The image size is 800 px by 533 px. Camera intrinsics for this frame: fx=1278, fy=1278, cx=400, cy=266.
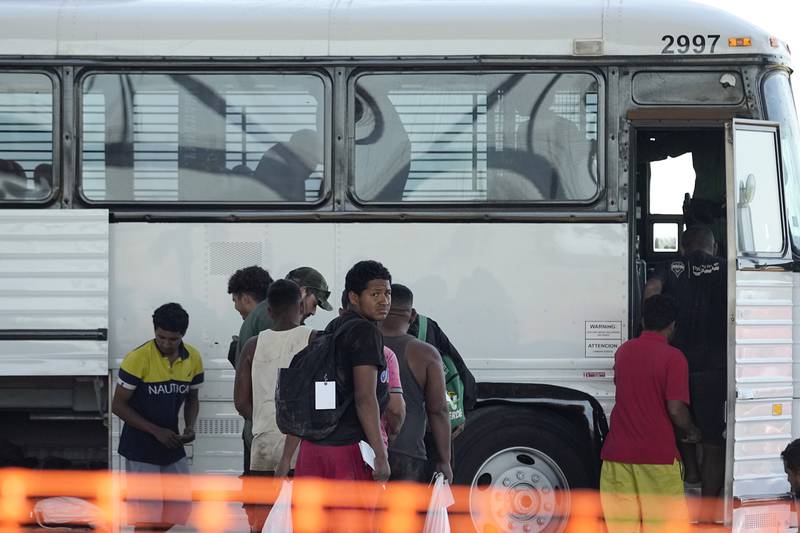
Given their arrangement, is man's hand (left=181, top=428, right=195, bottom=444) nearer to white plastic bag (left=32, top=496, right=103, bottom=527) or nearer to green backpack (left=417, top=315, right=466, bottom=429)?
white plastic bag (left=32, top=496, right=103, bottom=527)

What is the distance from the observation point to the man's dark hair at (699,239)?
8312 millimetres

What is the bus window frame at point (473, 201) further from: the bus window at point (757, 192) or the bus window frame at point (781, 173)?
the bus window frame at point (781, 173)

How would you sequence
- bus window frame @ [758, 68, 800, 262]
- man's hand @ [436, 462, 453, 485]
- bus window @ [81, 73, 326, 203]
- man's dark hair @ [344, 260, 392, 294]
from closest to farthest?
man's dark hair @ [344, 260, 392, 294], man's hand @ [436, 462, 453, 485], bus window frame @ [758, 68, 800, 262], bus window @ [81, 73, 326, 203]

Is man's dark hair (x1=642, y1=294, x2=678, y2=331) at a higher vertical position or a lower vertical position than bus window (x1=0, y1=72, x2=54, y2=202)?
lower

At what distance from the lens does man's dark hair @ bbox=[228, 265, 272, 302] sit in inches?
307

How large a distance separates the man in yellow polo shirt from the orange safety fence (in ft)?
0.26

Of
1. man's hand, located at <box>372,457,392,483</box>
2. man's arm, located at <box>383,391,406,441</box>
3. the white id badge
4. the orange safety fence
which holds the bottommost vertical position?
the orange safety fence

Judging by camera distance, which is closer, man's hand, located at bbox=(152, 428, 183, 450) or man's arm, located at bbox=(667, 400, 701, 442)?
man's arm, located at bbox=(667, 400, 701, 442)

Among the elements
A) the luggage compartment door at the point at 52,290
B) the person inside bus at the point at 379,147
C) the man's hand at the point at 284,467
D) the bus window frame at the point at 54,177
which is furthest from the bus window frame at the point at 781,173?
the bus window frame at the point at 54,177

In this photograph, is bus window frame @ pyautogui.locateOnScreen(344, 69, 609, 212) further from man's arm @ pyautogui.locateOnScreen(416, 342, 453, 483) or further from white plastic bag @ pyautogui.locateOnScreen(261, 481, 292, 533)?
white plastic bag @ pyautogui.locateOnScreen(261, 481, 292, 533)

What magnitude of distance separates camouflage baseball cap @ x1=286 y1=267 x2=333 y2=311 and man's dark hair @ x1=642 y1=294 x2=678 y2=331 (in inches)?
75.6

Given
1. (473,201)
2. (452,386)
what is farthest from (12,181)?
(452,386)

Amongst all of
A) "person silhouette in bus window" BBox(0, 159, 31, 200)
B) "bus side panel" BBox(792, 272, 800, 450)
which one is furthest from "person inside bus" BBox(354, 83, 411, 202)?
"bus side panel" BBox(792, 272, 800, 450)

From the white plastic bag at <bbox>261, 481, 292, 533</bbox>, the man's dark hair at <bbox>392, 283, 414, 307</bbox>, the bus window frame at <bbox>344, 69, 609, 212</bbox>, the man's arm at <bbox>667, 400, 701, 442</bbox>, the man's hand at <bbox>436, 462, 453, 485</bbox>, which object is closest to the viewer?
the white plastic bag at <bbox>261, 481, 292, 533</bbox>
